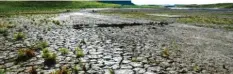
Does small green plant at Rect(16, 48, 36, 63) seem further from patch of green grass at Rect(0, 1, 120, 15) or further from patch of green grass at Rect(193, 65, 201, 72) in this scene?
patch of green grass at Rect(0, 1, 120, 15)

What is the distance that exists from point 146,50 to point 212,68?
420 cm

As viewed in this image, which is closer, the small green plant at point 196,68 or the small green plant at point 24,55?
the small green plant at point 196,68

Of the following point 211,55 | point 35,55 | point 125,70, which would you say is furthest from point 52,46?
point 211,55

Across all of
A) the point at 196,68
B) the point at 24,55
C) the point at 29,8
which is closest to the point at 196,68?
the point at 196,68

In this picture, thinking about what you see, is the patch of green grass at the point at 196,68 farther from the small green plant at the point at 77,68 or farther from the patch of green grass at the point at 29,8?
the patch of green grass at the point at 29,8

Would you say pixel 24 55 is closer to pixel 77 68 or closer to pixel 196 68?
pixel 77 68

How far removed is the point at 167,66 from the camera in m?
11.4

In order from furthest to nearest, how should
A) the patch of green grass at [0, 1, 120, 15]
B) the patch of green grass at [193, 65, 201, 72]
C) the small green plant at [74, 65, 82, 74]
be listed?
the patch of green grass at [0, 1, 120, 15], the patch of green grass at [193, 65, 201, 72], the small green plant at [74, 65, 82, 74]

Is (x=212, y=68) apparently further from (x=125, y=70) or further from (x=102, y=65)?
(x=102, y=65)

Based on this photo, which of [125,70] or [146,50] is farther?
[146,50]

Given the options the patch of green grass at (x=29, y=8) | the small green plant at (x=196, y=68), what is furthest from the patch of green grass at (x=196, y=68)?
the patch of green grass at (x=29, y=8)

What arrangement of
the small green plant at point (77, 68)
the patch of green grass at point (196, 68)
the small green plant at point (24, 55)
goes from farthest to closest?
1. the small green plant at point (24, 55)
2. the patch of green grass at point (196, 68)
3. the small green plant at point (77, 68)

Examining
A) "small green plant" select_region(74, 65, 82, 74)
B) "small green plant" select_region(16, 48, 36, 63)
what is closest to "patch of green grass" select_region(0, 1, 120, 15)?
"small green plant" select_region(16, 48, 36, 63)

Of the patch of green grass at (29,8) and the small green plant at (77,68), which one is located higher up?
the small green plant at (77,68)
